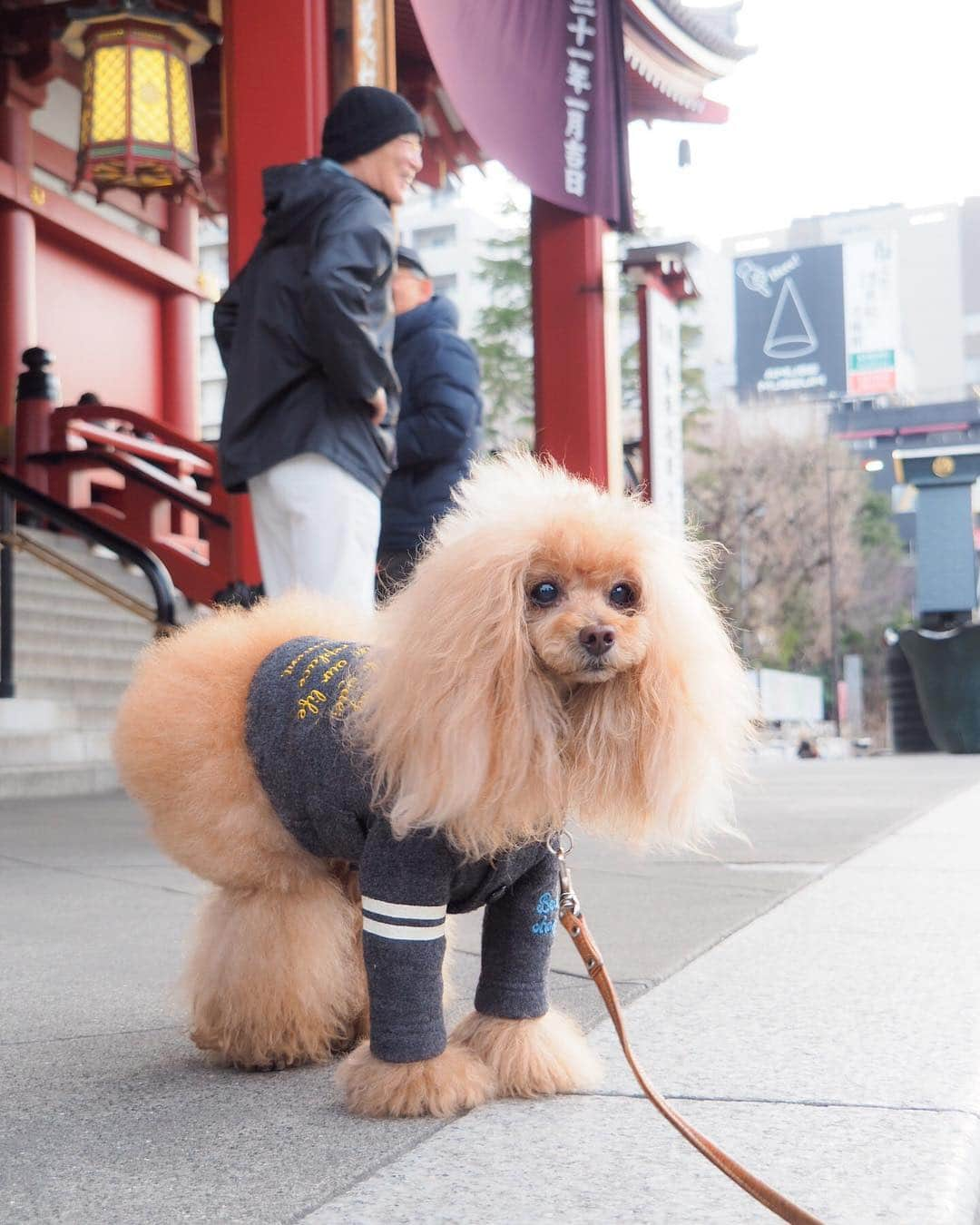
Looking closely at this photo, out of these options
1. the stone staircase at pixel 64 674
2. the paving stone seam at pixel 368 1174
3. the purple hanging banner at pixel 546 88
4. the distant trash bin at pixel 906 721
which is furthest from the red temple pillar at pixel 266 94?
the distant trash bin at pixel 906 721

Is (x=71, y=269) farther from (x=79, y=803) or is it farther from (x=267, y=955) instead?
(x=267, y=955)

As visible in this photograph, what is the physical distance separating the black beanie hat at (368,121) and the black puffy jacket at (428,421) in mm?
878

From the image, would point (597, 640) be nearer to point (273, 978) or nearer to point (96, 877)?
point (273, 978)

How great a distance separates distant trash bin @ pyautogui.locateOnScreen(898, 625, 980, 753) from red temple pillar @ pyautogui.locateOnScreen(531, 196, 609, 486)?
15.1ft

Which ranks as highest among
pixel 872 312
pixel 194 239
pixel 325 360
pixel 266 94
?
pixel 872 312

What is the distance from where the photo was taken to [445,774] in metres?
1.84

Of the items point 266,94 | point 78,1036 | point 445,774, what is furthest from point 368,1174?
point 266,94

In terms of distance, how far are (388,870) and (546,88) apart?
7.00m

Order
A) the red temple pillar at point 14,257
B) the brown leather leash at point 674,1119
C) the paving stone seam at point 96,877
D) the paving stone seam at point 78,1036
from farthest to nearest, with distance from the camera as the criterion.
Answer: the red temple pillar at point 14,257 → the paving stone seam at point 96,877 → the paving stone seam at point 78,1036 → the brown leather leash at point 674,1119

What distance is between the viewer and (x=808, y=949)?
10.2 ft

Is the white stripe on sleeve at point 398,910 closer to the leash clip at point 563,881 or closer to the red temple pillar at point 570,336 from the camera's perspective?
the leash clip at point 563,881

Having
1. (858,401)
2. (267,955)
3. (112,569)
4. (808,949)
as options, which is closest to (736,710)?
(267,955)

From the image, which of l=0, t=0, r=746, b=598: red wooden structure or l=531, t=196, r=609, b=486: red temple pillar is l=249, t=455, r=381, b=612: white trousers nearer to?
l=0, t=0, r=746, b=598: red wooden structure

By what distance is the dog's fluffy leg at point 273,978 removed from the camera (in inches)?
89.0
